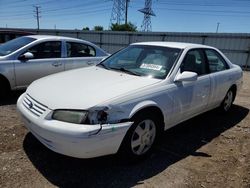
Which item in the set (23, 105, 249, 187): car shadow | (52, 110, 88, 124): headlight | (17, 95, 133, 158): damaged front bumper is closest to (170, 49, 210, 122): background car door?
(23, 105, 249, 187): car shadow

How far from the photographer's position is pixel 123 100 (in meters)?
2.92

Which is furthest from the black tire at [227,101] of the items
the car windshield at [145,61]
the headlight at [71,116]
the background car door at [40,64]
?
the background car door at [40,64]

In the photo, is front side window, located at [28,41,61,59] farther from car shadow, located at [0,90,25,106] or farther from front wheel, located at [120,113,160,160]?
front wheel, located at [120,113,160,160]

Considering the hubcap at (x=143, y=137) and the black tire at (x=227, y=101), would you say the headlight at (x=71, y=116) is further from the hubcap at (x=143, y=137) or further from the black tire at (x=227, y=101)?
the black tire at (x=227, y=101)

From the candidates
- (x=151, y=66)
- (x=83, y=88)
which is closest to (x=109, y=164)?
(x=83, y=88)

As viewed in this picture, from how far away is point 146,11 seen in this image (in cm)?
5025

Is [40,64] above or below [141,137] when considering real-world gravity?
above

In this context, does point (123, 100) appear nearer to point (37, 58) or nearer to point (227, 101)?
point (227, 101)

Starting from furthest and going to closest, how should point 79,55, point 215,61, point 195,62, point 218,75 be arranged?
point 79,55 < point 215,61 < point 218,75 < point 195,62

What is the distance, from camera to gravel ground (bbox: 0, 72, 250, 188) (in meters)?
2.89

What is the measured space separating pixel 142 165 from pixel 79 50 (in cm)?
411

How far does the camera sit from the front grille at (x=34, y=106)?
115 inches

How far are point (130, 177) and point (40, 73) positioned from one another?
3.69 m

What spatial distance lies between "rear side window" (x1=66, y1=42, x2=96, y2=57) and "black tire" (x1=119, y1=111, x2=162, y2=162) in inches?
145
